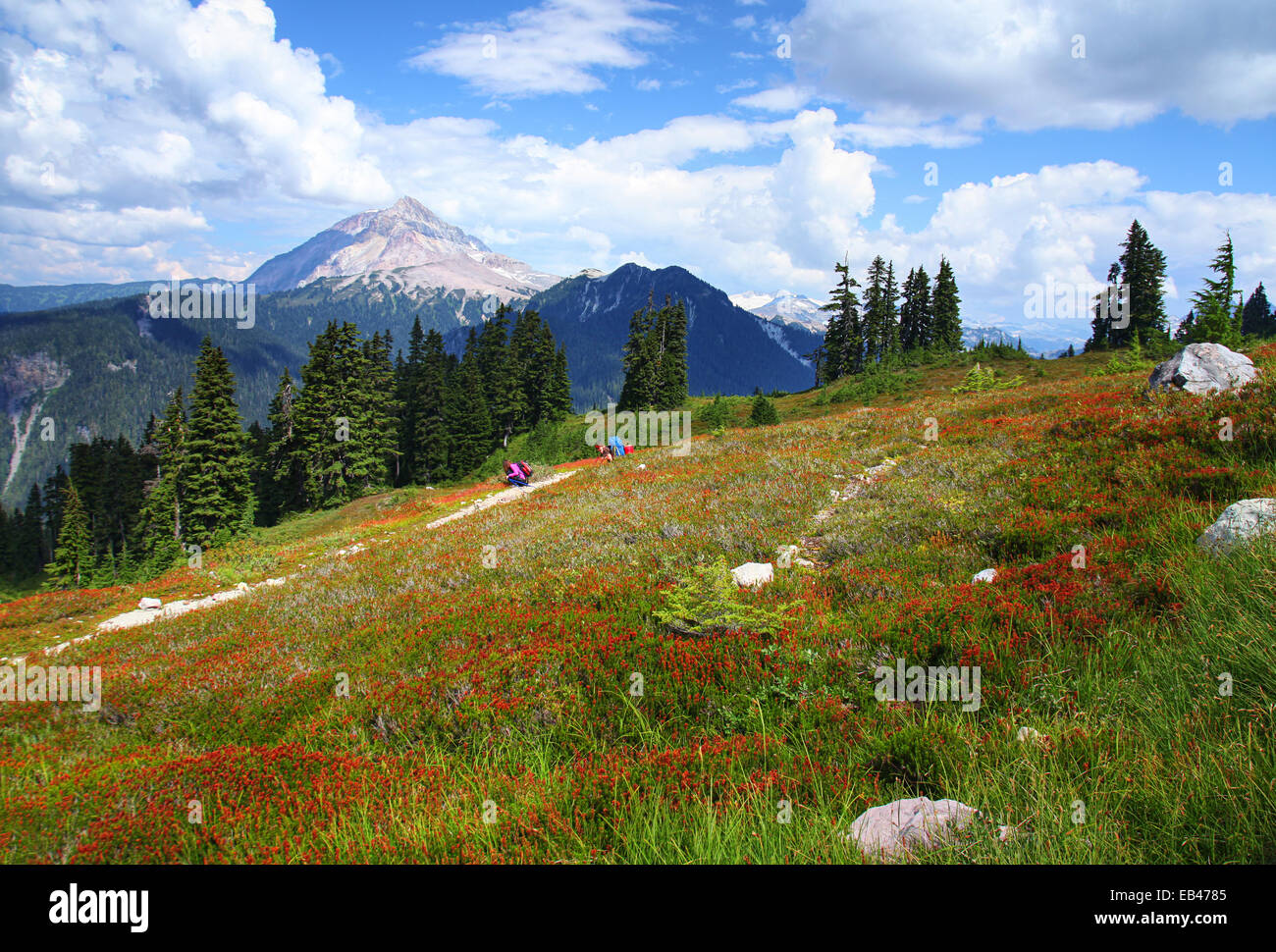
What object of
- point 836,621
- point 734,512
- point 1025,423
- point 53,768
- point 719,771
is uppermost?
point 1025,423

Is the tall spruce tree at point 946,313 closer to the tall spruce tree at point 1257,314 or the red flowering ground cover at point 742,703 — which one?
the tall spruce tree at point 1257,314

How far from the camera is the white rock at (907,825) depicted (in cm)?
248

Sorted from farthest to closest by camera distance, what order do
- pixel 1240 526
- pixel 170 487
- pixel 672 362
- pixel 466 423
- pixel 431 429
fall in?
pixel 466 423, pixel 672 362, pixel 431 429, pixel 170 487, pixel 1240 526

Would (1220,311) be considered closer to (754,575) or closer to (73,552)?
(754,575)

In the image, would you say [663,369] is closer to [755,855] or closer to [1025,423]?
[1025,423]

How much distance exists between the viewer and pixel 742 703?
445cm

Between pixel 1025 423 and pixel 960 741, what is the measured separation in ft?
43.5

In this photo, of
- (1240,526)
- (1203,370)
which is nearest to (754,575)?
(1240,526)

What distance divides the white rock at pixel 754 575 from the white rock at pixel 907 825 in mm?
4232

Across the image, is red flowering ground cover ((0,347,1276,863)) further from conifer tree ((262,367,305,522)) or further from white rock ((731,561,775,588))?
conifer tree ((262,367,305,522))

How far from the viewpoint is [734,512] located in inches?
442

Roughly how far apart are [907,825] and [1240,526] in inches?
197

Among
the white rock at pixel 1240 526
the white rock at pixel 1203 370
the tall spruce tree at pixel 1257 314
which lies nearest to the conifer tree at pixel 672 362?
the white rock at pixel 1203 370

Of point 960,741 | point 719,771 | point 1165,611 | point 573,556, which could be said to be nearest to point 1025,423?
point 1165,611
